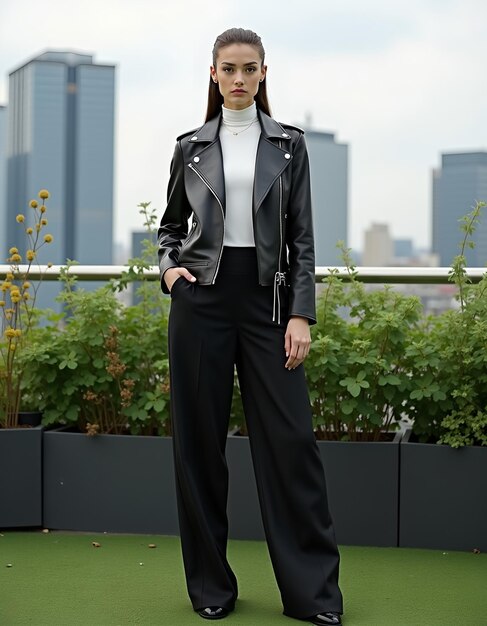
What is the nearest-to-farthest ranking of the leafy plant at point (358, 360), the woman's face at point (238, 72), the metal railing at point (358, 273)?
the woman's face at point (238, 72) → the leafy plant at point (358, 360) → the metal railing at point (358, 273)

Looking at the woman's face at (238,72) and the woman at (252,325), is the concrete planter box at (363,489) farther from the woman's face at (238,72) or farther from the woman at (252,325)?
the woman's face at (238,72)

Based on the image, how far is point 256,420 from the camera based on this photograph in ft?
8.50

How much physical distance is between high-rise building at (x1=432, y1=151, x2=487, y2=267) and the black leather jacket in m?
1.05

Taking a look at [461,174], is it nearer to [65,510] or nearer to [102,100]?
[65,510]

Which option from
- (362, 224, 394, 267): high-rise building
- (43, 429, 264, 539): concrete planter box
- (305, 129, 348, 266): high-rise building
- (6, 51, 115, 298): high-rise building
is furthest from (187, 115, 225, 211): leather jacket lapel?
(362, 224, 394, 267): high-rise building

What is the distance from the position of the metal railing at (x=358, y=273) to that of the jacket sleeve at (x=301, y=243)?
3.38ft

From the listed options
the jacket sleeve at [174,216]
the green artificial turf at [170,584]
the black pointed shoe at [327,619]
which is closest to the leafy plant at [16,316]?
the green artificial turf at [170,584]

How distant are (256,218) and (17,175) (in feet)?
50.0

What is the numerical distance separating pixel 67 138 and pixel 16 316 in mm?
16809

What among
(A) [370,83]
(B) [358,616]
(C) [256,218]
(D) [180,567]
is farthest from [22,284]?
(A) [370,83]

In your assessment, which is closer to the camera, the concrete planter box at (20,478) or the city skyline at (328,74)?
the concrete planter box at (20,478)

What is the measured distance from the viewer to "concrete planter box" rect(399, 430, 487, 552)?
10.9 ft

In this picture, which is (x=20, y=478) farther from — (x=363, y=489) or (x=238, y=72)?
(x=238, y=72)

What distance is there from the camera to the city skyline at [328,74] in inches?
258
